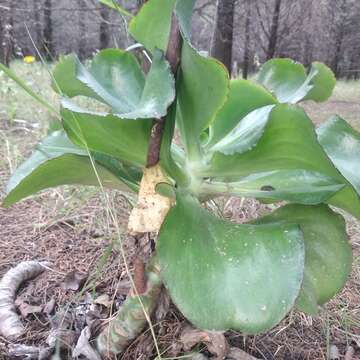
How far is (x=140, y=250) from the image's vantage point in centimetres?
76

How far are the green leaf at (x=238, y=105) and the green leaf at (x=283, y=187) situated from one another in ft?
0.30

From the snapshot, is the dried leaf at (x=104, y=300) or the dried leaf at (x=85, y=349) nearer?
the dried leaf at (x=85, y=349)

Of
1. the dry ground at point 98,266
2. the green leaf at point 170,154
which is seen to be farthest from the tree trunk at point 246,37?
the green leaf at point 170,154

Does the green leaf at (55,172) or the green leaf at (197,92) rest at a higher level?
the green leaf at (197,92)

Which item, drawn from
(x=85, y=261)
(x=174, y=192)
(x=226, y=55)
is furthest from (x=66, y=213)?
(x=226, y=55)

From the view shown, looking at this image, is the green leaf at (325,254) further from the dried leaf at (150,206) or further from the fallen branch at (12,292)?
the fallen branch at (12,292)

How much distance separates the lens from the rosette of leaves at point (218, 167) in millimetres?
625

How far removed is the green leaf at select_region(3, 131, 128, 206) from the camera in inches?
28.4

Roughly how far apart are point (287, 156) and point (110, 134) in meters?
0.26

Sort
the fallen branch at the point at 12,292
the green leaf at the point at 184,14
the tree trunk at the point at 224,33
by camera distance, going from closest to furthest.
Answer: the green leaf at the point at 184,14
the fallen branch at the point at 12,292
the tree trunk at the point at 224,33

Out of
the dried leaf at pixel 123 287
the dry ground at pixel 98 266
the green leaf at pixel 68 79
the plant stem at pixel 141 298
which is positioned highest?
the green leaf at pixel 68 79

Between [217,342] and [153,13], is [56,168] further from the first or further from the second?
[217,342]

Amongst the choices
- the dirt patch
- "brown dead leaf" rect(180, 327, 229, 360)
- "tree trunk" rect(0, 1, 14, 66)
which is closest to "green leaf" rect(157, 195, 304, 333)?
"brown dead leaf" rect(180, 327, 229, 360)

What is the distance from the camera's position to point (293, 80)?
0.93 metres
